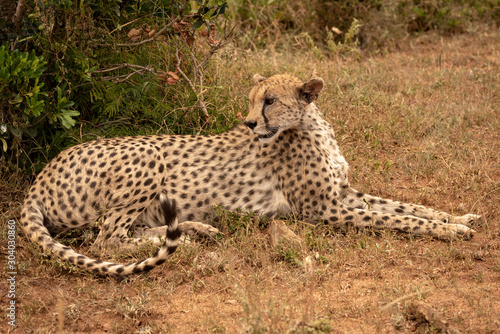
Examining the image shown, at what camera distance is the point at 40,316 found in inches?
129

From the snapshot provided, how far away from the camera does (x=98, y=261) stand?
3582 millimetres

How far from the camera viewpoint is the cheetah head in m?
4.19

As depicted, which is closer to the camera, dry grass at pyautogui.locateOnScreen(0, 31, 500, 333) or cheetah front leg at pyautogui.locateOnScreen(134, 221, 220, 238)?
dry grass at pyautogui.locateOnScreen(0, 31, 500, 333)

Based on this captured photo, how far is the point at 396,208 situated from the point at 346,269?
106 cm

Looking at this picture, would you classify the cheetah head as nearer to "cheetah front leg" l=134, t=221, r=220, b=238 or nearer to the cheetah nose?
the cheetah nose

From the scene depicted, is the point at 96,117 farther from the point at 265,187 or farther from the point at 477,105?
the point at 477,105

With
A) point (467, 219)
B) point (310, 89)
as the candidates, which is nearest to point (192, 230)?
point (310, 89)

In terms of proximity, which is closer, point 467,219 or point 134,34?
point 467,219

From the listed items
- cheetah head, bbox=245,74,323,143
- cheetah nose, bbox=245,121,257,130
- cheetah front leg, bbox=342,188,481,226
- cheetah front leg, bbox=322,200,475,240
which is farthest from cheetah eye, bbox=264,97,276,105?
cheetah front leg, bbox=342,188,481,226

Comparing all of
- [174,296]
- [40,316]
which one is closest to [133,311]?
[174,296]

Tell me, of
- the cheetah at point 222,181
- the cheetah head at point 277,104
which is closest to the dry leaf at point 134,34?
the cheetah at point 222,181

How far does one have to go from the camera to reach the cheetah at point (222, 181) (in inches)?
159

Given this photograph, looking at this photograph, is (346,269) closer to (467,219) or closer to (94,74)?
(467,219)

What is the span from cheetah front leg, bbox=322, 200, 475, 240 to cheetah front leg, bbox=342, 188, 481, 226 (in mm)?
149
